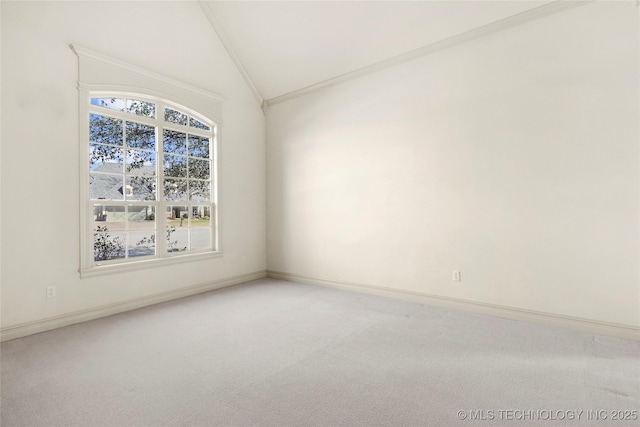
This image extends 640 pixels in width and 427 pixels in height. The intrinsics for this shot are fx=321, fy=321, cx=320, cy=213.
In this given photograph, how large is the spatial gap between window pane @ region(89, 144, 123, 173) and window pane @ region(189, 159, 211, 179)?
0.93 metres

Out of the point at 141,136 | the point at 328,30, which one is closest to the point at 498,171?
the point at 328,30

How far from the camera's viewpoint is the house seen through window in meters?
3.60

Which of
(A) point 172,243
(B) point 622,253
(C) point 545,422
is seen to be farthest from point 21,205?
(B) point 622,253

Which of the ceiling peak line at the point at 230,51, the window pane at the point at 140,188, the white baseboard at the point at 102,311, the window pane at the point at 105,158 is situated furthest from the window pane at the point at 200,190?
the ceiling peak line at the point at 230,51

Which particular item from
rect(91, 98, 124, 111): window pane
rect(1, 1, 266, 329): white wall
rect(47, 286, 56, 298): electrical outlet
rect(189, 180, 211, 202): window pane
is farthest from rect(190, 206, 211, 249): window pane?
rect(47, 286, 56, 298): electrical outlet

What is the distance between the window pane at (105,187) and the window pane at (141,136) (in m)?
0.46

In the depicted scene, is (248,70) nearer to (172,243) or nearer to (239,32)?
(239,32)

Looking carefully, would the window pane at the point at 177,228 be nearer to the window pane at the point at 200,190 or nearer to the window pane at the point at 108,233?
the window pane at the point at 200,190

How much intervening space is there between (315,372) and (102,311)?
2621mm

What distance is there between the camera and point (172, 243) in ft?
14.1

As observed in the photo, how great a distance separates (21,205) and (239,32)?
11.2ft

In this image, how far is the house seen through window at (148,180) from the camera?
3604mm

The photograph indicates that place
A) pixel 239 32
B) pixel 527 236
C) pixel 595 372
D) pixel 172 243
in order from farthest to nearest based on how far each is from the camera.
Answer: pixel 239 32
pixel 172 243
pixel 527 236
pixel 595 372

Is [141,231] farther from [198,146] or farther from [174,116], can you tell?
[174,116]
